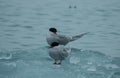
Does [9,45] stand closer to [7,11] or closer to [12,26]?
[12,26]

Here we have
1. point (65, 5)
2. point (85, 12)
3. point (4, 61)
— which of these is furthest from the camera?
point (65, 5)

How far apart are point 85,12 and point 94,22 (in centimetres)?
210

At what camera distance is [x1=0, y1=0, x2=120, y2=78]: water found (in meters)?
9.88

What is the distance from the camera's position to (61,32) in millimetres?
14523

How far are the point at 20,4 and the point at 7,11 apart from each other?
75.3 inches

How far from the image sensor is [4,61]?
10.5 m

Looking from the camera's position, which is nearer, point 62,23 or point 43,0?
point 62,23

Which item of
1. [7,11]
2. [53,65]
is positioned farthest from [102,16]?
[53,65]

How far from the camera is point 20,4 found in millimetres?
20703

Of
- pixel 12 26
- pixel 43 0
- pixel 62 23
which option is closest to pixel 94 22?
pixel 62 23

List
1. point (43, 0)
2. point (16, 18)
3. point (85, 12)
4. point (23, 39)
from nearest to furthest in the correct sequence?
point (23, 39) < point (16, 18) < point (85, 12) < point (43, 0)

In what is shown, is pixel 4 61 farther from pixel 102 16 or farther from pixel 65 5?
pixel 65 5

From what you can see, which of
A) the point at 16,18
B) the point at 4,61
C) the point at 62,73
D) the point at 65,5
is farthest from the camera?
the point at 65,5

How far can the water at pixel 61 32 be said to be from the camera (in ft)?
32.4
